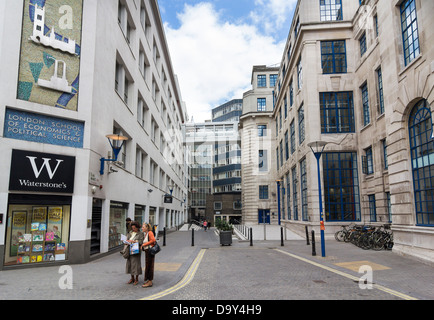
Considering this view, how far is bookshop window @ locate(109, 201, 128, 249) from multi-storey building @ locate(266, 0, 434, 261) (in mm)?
12987

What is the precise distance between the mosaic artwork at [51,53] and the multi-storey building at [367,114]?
44.3ft

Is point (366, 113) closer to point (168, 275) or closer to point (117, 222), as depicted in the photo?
point (117, 222)

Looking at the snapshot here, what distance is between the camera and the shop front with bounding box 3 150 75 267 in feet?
35.0

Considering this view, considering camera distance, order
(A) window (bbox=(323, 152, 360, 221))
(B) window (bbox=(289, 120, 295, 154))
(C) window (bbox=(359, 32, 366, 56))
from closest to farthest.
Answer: (A) window (bbox=(323, 152, 360, 221)) → (C) window (bbox=(359, 32, 366, 56)) → (B) window (bbox=(289, 120, 295, 154))

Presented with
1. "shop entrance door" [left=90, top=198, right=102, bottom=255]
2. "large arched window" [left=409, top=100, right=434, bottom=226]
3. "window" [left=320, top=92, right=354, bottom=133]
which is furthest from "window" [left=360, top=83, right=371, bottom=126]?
"shop entrance door" [left=90, top=198, right=102, bottom=255]

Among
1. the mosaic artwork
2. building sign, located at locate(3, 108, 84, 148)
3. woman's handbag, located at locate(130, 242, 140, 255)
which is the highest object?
the mosaic artwork

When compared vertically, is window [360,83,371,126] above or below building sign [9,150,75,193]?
above

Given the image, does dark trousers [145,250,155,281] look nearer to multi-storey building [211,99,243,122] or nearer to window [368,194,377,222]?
window [368,194,377,222]

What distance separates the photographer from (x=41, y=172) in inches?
438

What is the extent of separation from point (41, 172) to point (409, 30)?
15843mm

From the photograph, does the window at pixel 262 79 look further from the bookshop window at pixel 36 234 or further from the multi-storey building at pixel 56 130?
the bookshop window at pixel 36 234

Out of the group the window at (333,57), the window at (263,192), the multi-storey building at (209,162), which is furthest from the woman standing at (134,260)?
the multi-storey building at (209,162)

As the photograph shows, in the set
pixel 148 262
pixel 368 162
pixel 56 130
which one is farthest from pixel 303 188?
pixel 148 262
